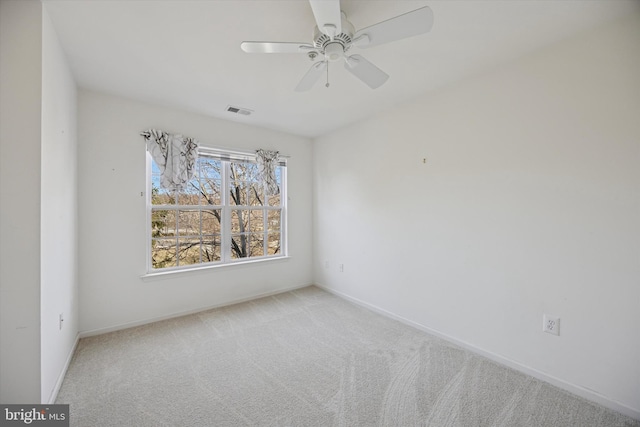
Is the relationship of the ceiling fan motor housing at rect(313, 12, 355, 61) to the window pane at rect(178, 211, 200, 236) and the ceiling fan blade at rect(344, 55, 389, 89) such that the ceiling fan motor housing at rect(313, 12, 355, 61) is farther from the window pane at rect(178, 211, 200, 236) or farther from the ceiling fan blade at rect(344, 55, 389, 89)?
the window pane at rect(178, 211, 200, 236)

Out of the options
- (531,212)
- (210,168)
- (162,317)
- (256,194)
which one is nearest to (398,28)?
(531,212)

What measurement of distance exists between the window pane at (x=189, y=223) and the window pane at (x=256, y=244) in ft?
2.49

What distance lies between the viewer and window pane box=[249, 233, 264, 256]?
152 inches

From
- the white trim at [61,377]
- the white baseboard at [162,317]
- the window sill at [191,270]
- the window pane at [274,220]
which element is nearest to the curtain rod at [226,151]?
the window pane at [274,220]

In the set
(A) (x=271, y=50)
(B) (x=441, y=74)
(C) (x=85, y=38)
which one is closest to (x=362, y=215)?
(B) (x=441, y=74)

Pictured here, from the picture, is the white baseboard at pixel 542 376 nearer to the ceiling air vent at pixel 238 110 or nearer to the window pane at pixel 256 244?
the window pane at pixel 256 244

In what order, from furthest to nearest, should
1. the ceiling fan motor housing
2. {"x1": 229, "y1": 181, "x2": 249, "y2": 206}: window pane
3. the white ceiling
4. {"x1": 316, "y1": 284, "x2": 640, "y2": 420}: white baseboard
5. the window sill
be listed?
{"x1": 229, "y1": 181, "x2": 249, "y2": 206}: window pane → the window sill → {"x1": 316, "y1": 284, "x2": 640, "y2": 420}: white baseboard → the white ceiling → the ceiling fan motor housing

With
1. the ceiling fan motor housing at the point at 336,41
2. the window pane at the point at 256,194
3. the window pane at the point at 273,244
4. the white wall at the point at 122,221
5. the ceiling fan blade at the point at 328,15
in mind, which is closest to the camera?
the ceiling fan blade at the point at 328,15

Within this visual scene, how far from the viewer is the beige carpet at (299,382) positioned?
1.63 meters

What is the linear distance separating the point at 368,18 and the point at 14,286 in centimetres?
261

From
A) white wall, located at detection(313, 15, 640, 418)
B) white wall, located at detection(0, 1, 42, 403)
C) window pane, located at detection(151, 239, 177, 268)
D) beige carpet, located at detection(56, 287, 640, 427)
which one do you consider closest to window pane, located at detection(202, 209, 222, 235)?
window pane, located at detection(151, 239, 177, 268)

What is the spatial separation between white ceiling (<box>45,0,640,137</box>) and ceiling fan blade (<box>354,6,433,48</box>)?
0.97ft

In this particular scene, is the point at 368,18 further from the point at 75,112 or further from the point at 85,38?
the point at 75,112

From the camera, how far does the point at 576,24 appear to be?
1.70m
